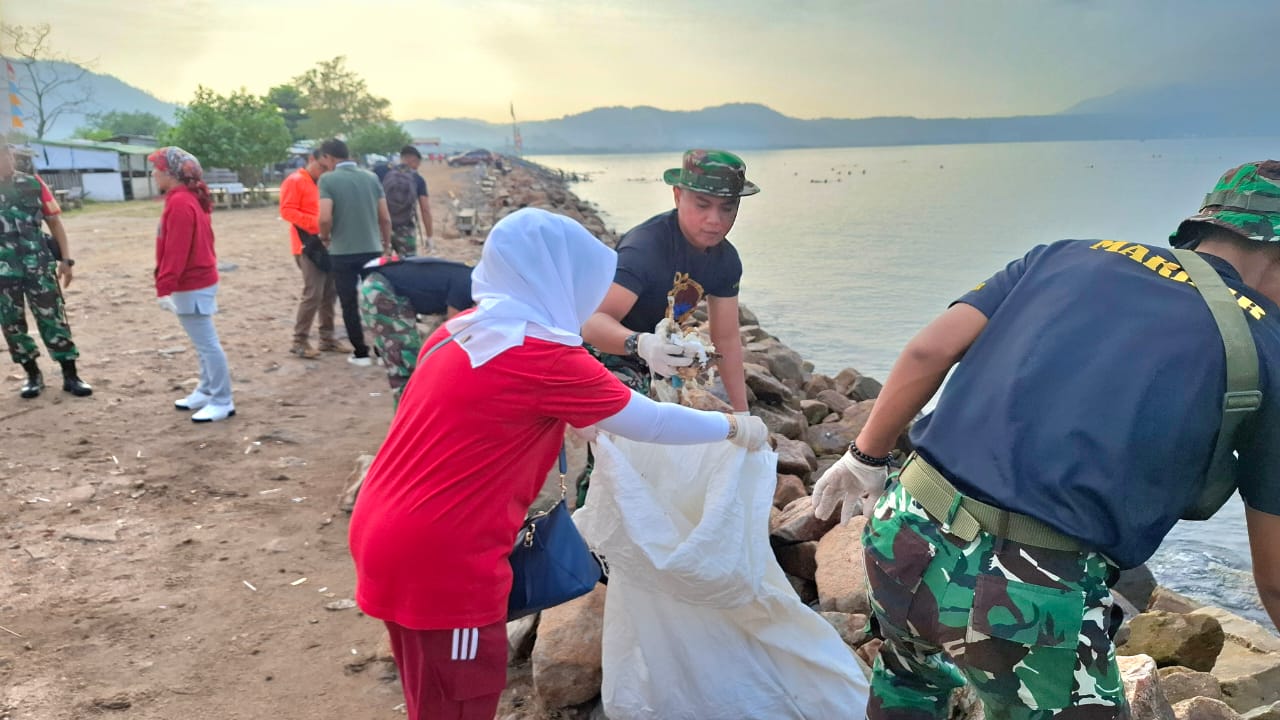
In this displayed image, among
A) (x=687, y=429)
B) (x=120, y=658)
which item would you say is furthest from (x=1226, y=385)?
(x=120, y=658)

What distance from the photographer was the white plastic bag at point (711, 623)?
2.34 metres

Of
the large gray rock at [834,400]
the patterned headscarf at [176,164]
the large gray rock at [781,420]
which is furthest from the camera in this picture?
the large gray rock at [834,400]

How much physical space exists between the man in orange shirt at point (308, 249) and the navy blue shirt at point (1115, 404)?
20.1 feet

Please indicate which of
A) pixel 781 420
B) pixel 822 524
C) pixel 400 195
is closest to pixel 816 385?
pixel 781 420

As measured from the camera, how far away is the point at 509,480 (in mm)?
1787

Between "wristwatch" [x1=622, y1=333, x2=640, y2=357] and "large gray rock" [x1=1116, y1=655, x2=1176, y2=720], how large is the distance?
5.37 feet

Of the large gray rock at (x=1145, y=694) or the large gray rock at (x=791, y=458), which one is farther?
the large gray rock at (x=791, y=458)

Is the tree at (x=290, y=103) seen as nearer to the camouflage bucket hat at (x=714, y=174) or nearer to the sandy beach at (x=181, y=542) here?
the sandy beach at (x=181, y=542)

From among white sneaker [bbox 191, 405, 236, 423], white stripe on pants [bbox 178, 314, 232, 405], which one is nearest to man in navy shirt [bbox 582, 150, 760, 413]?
white stripe on pants [bbox 178, 314, 232, 405]

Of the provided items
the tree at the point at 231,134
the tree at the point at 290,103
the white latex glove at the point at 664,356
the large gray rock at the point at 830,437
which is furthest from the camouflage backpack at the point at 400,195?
the tree at the point at 290,103

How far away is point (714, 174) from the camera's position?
110 inches

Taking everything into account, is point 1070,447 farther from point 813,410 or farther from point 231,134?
point 231,134

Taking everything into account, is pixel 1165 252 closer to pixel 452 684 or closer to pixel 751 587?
pixel 751 587

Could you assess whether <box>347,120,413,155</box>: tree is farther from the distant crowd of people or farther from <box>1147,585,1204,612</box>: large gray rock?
the distant crowd of people
